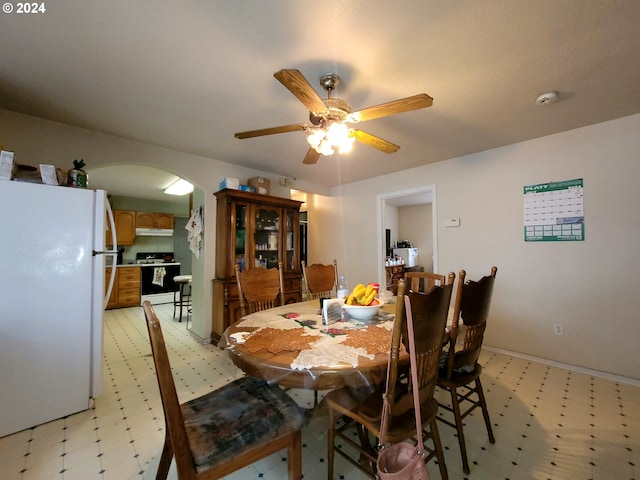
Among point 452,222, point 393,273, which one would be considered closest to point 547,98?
point 452,222

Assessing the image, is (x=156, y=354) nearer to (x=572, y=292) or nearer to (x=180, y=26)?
(x=180, y=26)

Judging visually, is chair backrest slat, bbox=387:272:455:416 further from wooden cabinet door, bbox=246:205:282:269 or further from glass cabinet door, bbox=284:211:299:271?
glass cabinet door, bbox=284:211:299:271

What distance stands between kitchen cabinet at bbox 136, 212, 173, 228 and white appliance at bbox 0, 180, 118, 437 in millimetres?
4390

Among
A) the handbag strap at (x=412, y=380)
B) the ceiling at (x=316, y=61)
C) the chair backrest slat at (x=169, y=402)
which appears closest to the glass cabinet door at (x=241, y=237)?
the ceiling at (x=316, y=61)

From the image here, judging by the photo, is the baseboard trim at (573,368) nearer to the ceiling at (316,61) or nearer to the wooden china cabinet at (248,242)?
the ceiling at (316,61)

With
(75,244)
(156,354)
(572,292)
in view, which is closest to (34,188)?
(75,244)

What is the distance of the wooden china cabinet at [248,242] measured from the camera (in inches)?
119

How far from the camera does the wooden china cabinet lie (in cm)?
303

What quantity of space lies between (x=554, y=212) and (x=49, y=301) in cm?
434

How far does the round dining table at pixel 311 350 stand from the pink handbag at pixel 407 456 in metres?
0.17

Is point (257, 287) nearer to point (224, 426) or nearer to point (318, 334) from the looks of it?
point (318, 334)

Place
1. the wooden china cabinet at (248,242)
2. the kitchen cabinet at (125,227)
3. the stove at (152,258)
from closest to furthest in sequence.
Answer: the wooden china cabinet at (248,242), the kitchen cabinet at (125,227), the stove at (152,258)

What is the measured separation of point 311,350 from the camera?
3.81ft

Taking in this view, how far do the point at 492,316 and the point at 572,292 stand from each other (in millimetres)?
758
